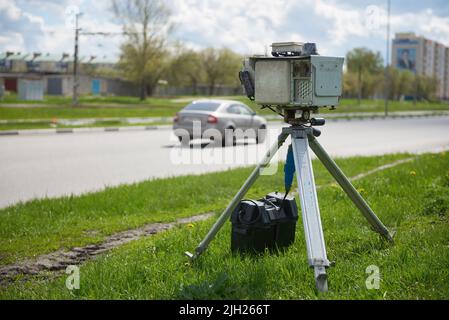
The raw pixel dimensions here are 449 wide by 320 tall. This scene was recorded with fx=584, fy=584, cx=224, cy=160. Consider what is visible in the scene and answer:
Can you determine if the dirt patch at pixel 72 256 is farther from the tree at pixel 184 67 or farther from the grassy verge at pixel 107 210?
the tree at pixel 184 67

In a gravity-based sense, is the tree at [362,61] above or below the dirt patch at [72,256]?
above

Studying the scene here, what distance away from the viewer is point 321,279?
3.58m

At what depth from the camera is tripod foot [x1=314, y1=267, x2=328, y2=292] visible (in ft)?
11.7

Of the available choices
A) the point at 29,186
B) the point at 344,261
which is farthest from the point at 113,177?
the point at 344,261

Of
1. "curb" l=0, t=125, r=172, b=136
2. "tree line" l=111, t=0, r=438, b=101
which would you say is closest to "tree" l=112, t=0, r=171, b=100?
"tree line" l=111, t=0, r=438, b=101

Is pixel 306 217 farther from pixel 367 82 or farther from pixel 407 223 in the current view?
pixel 367 82

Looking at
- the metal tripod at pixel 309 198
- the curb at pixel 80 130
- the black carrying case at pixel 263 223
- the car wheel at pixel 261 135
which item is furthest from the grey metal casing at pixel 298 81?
the curb at pixel 80 130

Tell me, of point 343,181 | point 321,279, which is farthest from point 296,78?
point 321,279

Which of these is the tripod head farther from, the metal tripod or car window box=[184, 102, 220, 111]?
car window box=[184, 102, 220, 111]

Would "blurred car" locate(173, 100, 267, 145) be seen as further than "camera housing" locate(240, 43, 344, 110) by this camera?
Yes

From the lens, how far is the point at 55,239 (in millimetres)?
5922

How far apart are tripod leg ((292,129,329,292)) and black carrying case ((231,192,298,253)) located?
2.27 feet

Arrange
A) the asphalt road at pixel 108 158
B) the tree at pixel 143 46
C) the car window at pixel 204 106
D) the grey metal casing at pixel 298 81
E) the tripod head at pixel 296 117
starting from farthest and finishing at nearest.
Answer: the tree at pixel 143 46
the car window at pixel 204 106
the asphalt road at pixel 108 158
the tripod head at pixel 296 117
the grey metal casing at pixel 298 81

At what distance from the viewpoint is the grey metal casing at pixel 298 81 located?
388 cm
